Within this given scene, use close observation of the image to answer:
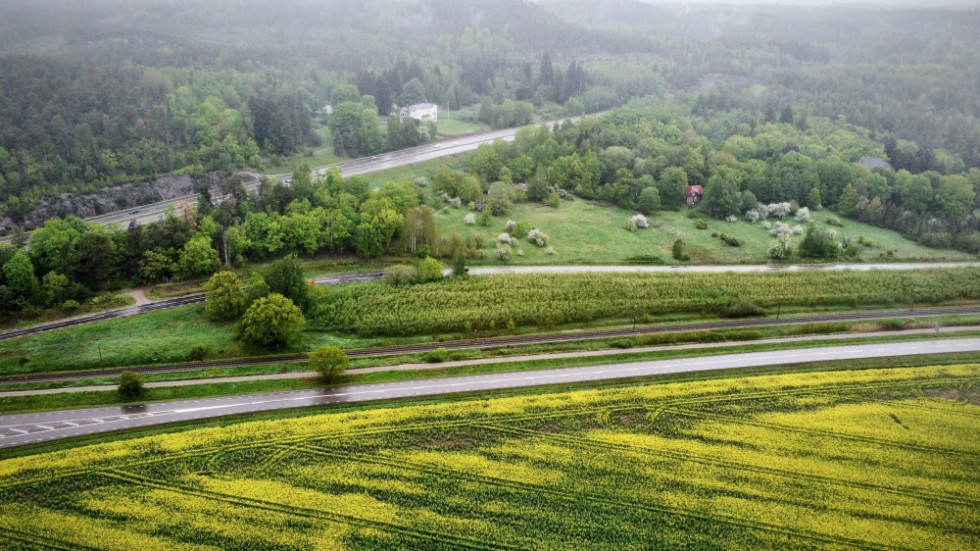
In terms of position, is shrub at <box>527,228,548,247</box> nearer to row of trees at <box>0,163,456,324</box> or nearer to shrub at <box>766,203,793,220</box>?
row of trees at <box>0,163,456,324</box>

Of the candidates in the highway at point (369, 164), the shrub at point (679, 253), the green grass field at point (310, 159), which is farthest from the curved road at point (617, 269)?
the green grass field at point (310, 159)

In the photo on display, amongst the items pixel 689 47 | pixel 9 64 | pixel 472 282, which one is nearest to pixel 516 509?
A: pixel 472 282

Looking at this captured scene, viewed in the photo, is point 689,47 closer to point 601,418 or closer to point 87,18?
point 87,18

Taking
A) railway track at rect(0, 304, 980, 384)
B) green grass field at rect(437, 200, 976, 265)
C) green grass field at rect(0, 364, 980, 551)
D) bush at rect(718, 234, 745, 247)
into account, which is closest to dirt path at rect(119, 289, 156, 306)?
A: railway track at rect(0, 304, 980, 384)

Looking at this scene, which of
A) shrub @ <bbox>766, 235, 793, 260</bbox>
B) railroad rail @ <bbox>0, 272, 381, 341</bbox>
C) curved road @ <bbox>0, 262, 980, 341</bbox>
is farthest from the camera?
shrub @ <bbox>766, 235, 793, 260</bbox>

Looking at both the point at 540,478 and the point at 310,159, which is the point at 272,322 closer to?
the point at 540,478
